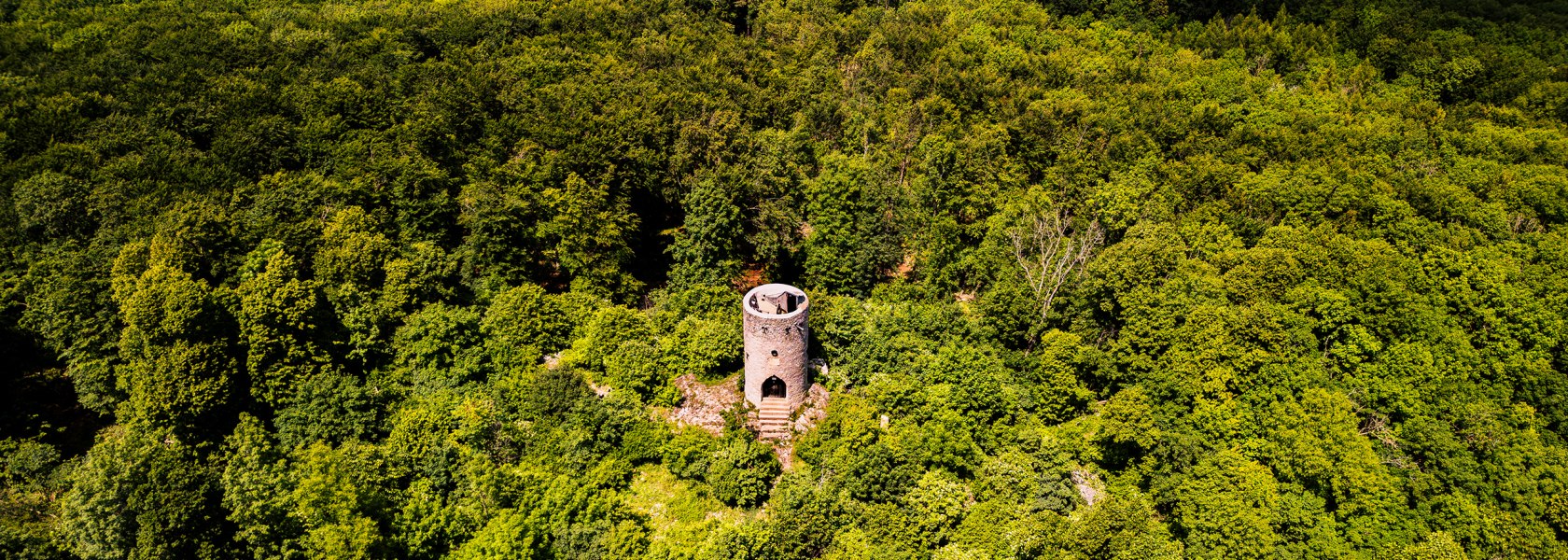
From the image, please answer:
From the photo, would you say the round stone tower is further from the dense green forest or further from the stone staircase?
the dense green forest

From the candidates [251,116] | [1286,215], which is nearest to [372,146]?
[251,116]

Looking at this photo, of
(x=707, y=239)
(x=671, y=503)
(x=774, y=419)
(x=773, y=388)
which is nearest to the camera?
(x=671, y=503)

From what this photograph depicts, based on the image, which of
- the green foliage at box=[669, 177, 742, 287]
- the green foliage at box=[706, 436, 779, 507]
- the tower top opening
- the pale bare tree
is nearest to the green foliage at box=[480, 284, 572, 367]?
the green foliage at box=[669, 177, 742, 287]

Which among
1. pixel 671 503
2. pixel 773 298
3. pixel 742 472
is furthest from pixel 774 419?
pixel 671 503

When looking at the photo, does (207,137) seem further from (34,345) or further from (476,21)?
(476,21)

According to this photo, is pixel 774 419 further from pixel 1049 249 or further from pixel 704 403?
pixel 1049 249
